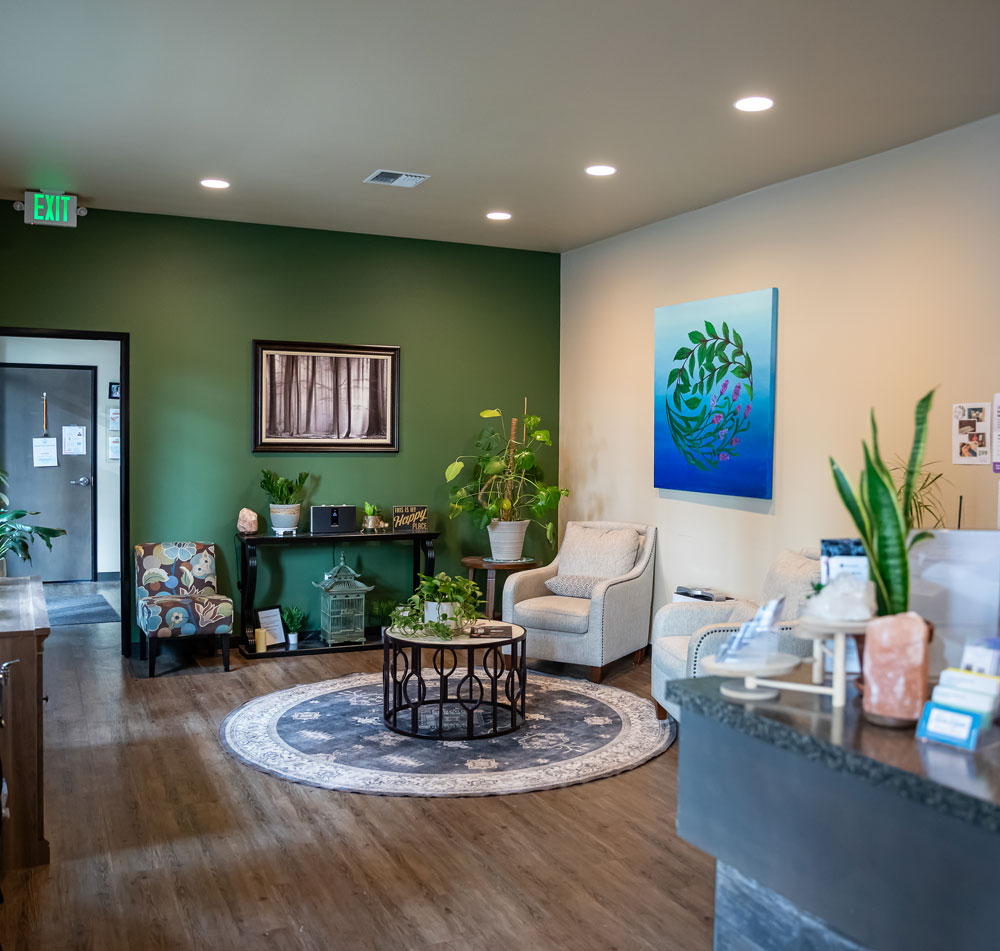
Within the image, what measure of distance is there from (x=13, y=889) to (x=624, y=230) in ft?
16.7

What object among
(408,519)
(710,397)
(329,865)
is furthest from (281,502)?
(329,865)

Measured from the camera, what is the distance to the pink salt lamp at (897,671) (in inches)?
68.7

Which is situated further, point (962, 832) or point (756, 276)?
point (756, 276)

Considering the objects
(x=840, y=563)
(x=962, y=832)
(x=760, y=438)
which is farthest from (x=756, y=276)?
(x=962, y=832)

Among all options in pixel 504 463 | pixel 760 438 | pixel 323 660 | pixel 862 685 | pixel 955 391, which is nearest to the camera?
pixel 862 685

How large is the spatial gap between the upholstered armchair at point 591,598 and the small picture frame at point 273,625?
1590 mm

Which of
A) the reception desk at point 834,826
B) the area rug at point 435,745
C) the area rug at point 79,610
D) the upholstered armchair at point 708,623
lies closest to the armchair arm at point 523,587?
the area rug at point 435,745

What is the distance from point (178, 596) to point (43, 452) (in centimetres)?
392

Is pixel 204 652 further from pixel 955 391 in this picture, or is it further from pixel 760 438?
pixel 955 391

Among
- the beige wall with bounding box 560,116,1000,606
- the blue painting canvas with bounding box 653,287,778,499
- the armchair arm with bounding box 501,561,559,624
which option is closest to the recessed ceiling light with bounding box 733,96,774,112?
the beige wall with bounding box 560,116,1000,606

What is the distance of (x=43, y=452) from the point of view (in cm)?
896

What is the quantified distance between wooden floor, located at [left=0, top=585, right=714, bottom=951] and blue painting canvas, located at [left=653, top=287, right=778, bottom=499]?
6.07 ft

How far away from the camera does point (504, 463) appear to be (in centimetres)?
668

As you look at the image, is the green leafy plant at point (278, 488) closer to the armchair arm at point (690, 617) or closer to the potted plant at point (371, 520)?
the potted plant at point (371, 520)
